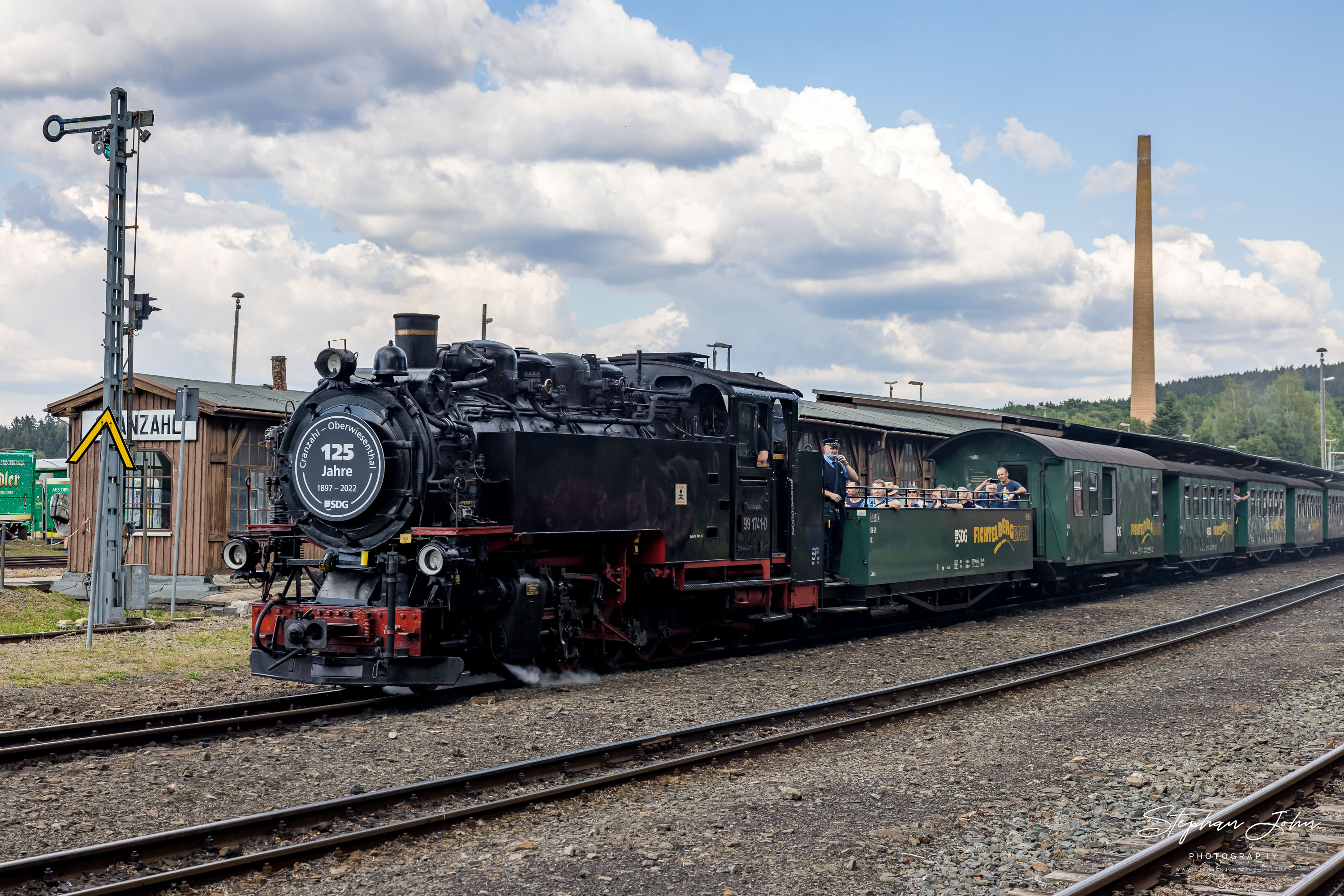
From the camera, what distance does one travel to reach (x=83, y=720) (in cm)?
865

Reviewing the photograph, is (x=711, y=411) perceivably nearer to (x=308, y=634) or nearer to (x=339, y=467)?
(x=339, y=467)

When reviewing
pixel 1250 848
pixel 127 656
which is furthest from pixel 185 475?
pixel 1250 848

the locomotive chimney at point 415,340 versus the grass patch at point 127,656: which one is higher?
the locomotive chimney at point 415,340

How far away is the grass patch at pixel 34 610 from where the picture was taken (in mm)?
14930

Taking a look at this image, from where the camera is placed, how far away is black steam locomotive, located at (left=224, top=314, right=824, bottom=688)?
366 inches

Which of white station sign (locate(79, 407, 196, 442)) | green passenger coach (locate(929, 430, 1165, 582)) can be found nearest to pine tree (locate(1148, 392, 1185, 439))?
green passenger coach (locate(929, 430, 1165, 582))

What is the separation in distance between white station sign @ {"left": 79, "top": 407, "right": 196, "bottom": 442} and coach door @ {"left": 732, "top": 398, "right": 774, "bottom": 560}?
35.7 feet

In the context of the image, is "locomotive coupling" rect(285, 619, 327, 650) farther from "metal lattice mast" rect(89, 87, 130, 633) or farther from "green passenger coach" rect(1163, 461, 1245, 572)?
"green passenger coach" rect(1163, 461, 1245, 572)

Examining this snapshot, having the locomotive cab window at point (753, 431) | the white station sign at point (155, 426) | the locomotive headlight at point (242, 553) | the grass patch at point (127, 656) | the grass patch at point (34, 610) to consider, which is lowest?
the grass patch at point (127, 656)

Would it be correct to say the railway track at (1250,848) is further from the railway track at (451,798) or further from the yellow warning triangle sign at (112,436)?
the yellow warning triangle sign at (112,436)

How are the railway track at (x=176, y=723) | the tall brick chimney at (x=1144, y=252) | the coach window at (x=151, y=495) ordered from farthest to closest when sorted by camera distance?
1. the tall brick chimney at (x=1144, y=252)
2. the coach window at (x=151, y=495)
3. the railway track at (x=176, y=723)

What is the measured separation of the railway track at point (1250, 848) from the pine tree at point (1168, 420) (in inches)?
3052

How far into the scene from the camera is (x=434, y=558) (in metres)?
8.93

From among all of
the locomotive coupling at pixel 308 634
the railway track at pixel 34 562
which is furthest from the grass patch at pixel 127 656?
the railway track at pixel 34 562
